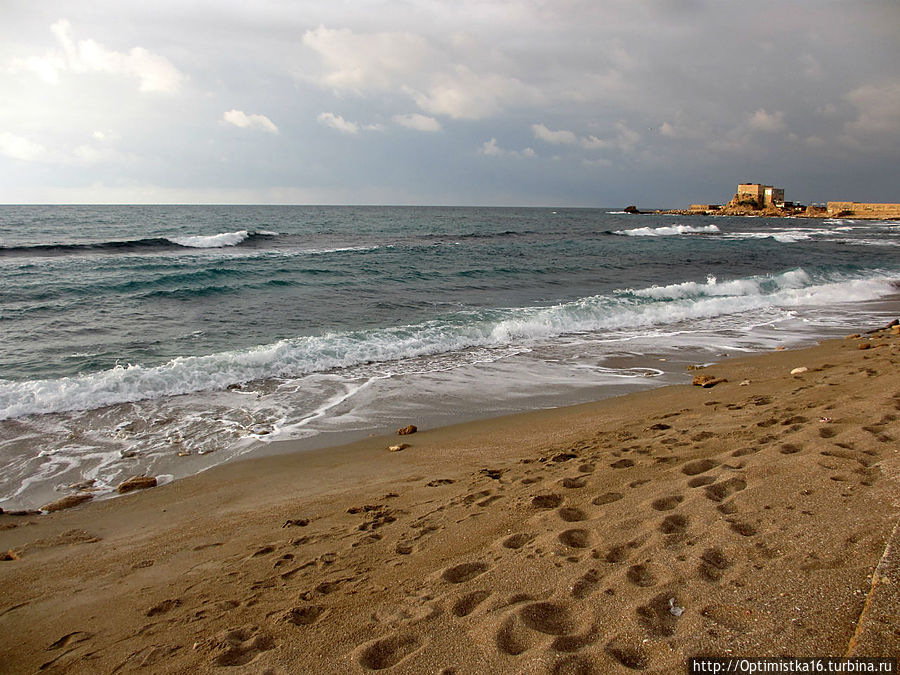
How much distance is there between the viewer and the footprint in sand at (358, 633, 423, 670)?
2.26 m

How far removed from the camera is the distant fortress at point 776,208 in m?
81.2

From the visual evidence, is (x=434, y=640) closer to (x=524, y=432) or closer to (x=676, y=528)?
(x=676, y=528)

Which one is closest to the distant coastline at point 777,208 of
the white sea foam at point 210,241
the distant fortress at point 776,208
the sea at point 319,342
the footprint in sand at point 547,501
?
the distant fortress at point 776,208

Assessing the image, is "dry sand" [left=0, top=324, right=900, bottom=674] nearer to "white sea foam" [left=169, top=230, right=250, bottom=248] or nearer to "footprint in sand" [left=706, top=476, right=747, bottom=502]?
"footprint in sand" [left=706, top=476, right=747, bottom=502]

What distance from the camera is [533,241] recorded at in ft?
128

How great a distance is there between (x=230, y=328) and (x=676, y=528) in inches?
433

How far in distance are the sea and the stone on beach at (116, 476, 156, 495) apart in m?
0.15

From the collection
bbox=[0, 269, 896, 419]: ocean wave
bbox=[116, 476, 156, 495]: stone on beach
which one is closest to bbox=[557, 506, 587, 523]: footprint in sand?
bbox=[116, 476, 156, 495]: stone on beach

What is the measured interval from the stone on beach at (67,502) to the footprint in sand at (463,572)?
3.87 m

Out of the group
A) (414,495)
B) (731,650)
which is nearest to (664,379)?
(414,495)

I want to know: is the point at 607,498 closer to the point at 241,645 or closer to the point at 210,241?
the point at 241,645

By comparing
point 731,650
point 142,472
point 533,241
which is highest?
point 533,241

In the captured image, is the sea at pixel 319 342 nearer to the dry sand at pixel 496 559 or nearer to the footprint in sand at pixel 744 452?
the dry sand at pixel 496 559

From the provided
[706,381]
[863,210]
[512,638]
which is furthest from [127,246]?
[863,210]
